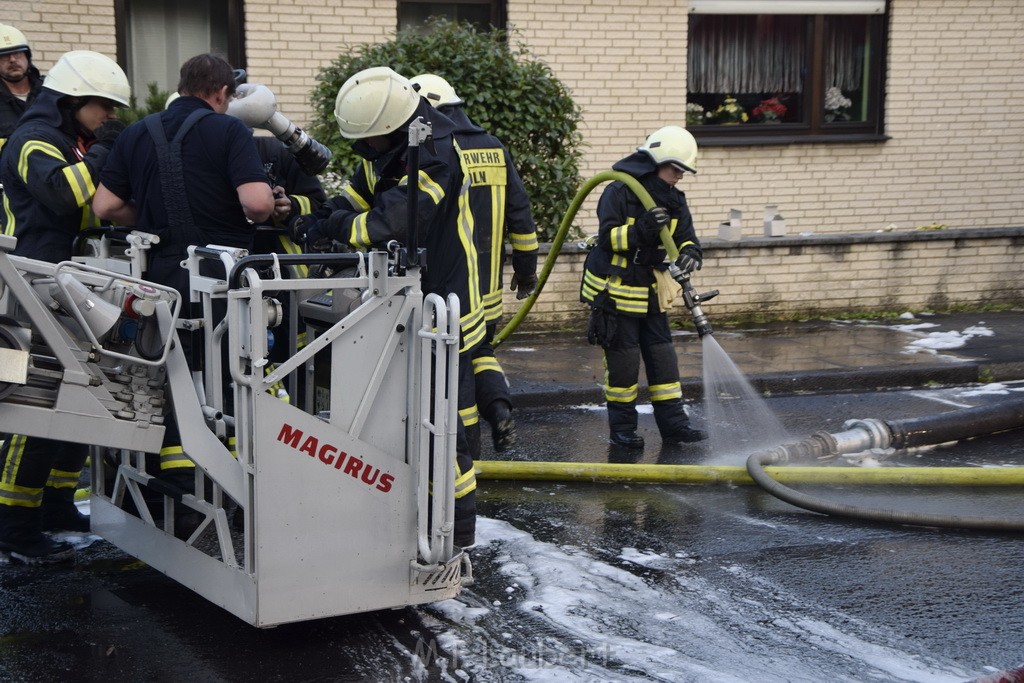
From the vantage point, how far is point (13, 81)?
609 centimetres

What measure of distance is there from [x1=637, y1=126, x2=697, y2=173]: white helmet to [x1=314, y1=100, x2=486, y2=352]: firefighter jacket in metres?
2.03

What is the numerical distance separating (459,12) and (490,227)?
639 cm

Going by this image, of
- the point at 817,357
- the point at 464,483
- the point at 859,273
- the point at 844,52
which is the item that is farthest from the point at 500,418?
the point at 844,52

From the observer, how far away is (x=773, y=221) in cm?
1044

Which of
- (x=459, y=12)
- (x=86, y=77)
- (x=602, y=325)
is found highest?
(x=459, y=12)

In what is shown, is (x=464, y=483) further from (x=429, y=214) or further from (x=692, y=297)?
(x=692, y=297)

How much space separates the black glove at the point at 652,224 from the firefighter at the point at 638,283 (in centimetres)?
2

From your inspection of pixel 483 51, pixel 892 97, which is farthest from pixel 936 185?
pixel 483 51

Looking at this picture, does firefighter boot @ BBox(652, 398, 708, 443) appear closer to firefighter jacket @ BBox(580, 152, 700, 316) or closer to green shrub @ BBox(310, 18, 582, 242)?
firefighter jacket @ BBox(580, 152, 700, 316)

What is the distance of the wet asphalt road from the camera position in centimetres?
398

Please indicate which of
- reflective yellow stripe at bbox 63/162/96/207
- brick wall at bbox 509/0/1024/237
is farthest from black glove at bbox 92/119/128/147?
brick wall at bbox 509/0/1024/237

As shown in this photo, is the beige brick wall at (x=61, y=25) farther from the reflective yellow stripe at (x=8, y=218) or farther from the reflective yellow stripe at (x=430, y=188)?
the reflective yellow stripe at (x=430, y=188)

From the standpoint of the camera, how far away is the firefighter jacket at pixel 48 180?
193 inches

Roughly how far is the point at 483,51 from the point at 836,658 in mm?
6444
